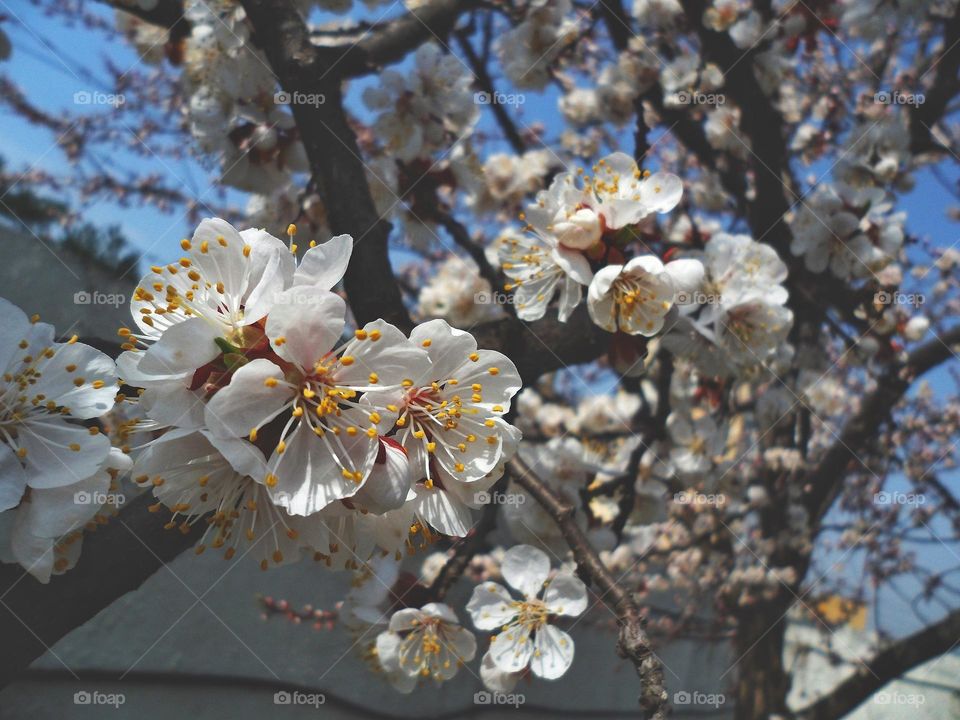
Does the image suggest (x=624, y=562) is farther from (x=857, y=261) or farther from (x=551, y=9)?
(x=551, y=9)

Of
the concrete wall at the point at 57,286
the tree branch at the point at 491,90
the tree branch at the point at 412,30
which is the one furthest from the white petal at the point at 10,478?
the concrete wall at the point at 57,286

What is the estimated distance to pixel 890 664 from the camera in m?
2.59

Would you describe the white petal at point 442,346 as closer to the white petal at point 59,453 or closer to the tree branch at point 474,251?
the white petal at point 59,453

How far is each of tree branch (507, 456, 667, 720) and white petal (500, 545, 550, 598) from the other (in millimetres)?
219

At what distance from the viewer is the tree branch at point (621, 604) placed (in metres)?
0.86

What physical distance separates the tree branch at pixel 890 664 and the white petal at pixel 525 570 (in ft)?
6.45

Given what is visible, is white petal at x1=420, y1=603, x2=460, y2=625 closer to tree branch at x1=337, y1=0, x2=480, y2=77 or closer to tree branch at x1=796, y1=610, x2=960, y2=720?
tree branch at x1=337, y1=0, x2=480, y2=77

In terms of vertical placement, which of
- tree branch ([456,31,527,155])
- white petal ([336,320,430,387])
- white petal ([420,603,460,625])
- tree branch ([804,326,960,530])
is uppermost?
tree branch ([456,31,527,155])

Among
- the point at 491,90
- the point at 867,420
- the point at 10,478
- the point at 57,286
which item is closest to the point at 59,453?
the point at 10,478

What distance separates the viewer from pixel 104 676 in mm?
2445

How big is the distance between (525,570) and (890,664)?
6.62 feet

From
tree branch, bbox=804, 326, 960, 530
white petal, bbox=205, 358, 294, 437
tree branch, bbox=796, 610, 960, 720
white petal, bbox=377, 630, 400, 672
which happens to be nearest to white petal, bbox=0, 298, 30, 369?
white petal, bbox=205, 358, 294, 437

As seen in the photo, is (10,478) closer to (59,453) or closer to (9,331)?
(59,453)

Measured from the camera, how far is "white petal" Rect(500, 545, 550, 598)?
1381 millimetres
